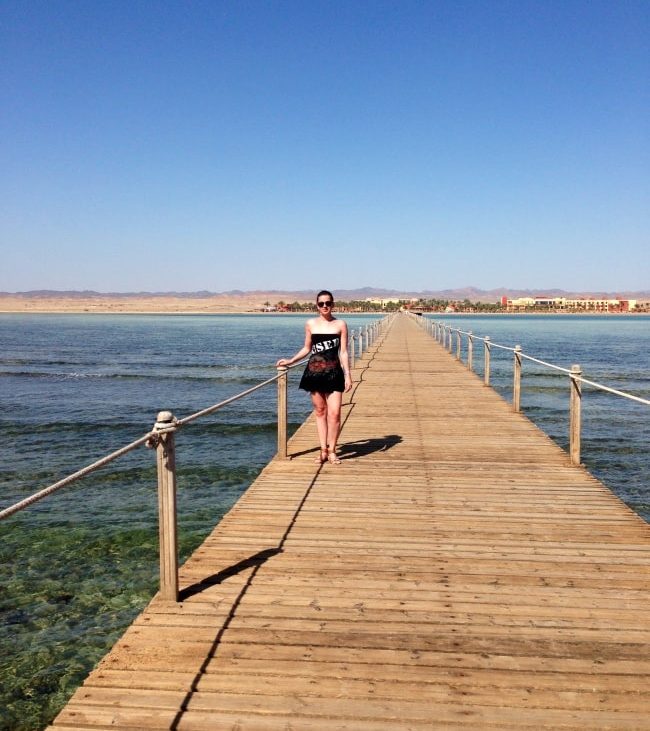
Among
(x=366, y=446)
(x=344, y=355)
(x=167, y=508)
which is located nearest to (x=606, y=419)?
(x=366, y=446)

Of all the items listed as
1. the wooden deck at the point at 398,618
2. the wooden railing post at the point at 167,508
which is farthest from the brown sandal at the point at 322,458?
the wooden railing post at the point at 167,508

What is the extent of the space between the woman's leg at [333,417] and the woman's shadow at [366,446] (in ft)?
1.09

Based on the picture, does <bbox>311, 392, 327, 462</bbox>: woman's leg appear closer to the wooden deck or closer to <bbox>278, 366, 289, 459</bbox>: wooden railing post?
<bbox>278, 366, 289, 459</bbox>: wooden railing post

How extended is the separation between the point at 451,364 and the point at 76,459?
12.2 m

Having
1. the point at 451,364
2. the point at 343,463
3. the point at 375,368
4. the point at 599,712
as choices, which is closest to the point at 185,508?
the point at 343,463

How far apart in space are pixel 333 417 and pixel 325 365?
69 centimetres

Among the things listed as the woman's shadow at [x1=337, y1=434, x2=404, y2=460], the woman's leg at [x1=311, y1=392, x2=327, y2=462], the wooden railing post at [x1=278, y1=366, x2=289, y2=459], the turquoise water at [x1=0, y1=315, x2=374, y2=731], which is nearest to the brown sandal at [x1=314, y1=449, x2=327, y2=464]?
the woman's leg at [x1=311, y1=392, x2=327, y2=462]

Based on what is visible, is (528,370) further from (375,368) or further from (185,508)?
(185,508)

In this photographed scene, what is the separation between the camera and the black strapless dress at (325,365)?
6984 mm

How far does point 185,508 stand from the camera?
929 centimetres

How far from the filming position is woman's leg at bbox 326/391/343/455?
7.12m

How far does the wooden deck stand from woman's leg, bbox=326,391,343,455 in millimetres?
736

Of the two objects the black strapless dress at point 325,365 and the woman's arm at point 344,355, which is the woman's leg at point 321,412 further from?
the woman's arm at point 344,355

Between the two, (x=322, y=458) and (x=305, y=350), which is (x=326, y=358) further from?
(x=322, y=458)
